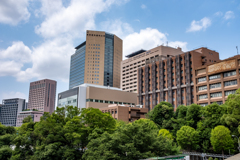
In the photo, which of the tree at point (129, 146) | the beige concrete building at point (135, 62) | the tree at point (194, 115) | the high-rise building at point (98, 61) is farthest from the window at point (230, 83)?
the high-rise building at point (98, 61)

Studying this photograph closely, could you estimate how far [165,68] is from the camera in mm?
103625

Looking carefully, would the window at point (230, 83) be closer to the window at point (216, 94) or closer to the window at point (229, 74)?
the window at point (229, 74)

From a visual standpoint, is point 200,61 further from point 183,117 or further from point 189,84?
point 183,117

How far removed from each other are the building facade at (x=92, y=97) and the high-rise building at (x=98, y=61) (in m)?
53.6

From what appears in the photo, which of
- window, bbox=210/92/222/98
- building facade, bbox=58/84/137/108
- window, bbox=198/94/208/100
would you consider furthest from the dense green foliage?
building facade, bbox=58/84/137/108

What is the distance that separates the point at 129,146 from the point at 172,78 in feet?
229

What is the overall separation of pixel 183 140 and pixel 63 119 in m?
30.8

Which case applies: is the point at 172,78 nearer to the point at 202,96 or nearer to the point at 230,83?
the point at 202,96

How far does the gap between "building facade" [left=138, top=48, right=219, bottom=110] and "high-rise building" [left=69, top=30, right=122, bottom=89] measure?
2321 inches

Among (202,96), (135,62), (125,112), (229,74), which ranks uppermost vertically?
(135,62)

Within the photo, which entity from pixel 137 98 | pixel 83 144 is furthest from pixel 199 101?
pixel 83 144

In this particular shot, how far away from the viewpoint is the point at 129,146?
1389 inches

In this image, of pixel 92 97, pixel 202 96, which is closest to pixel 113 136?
pixel 202 96

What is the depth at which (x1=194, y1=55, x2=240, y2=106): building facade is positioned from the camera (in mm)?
70875
